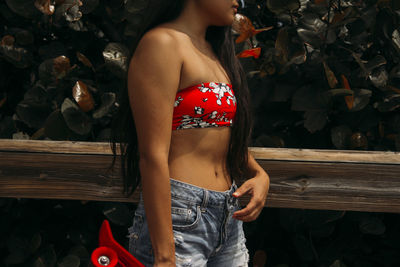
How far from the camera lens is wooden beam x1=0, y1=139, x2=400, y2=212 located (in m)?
1.97

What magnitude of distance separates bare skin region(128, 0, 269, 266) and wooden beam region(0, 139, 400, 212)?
0.47 metres

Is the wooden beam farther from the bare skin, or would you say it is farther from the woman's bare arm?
the woman's bare arm

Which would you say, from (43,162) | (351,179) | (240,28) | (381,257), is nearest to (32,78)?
(43,162)

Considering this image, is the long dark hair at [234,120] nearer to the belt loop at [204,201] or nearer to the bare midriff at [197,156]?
the bare midriff at [197,156]

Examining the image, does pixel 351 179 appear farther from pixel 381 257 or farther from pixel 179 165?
pixel 179 165

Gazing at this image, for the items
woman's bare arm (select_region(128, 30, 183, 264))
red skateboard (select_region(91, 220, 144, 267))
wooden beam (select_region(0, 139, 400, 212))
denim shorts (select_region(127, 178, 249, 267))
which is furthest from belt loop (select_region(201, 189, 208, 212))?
wooden beam (select_region(0, 139, 400, 212))

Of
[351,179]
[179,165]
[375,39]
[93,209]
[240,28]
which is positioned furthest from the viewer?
[93,209]

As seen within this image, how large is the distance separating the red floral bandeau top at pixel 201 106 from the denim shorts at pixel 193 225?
17 cm

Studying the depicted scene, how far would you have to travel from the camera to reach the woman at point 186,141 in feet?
4.26

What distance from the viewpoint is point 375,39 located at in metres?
2.32

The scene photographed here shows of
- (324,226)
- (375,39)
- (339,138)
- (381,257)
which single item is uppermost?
(375,39)

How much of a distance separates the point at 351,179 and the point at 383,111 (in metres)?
0.48

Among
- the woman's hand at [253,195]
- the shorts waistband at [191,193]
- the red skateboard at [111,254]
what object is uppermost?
the shorts waistband at [191,193]

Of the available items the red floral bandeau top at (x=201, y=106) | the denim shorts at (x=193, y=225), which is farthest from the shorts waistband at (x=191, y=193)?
the red floral bandeau top at (x=201, y=106)
